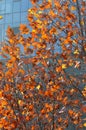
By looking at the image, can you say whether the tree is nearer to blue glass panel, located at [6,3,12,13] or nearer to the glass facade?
the glass facade

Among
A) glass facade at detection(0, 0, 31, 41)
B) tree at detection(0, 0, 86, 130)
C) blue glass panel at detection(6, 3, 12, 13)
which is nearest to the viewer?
tree at detection(0, 0, 86, 130)

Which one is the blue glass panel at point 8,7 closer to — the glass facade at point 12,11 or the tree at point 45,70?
the glass facade at point 12,11

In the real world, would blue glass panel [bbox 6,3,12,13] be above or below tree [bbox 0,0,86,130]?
below

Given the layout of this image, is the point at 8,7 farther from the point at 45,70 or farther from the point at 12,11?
the point at 45,70

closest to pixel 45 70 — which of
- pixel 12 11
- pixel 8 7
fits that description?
pixel 12 11

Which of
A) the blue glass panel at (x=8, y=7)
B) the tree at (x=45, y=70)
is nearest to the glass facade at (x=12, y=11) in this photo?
the blue glass panel at (x=8, y=7)

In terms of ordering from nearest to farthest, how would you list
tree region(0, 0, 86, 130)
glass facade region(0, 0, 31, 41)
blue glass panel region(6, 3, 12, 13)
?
tree region(0, 0, 86, 130) < glass facade region(0, 0, 31, 41) < blue glass panel region(6, 3, 12, 13)

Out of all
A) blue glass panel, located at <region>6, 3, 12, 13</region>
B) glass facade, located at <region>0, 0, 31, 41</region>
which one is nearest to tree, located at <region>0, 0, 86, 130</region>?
glass facade, located at <region>0, 0, 31, 41</region>

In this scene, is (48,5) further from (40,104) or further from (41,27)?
(40,104)
